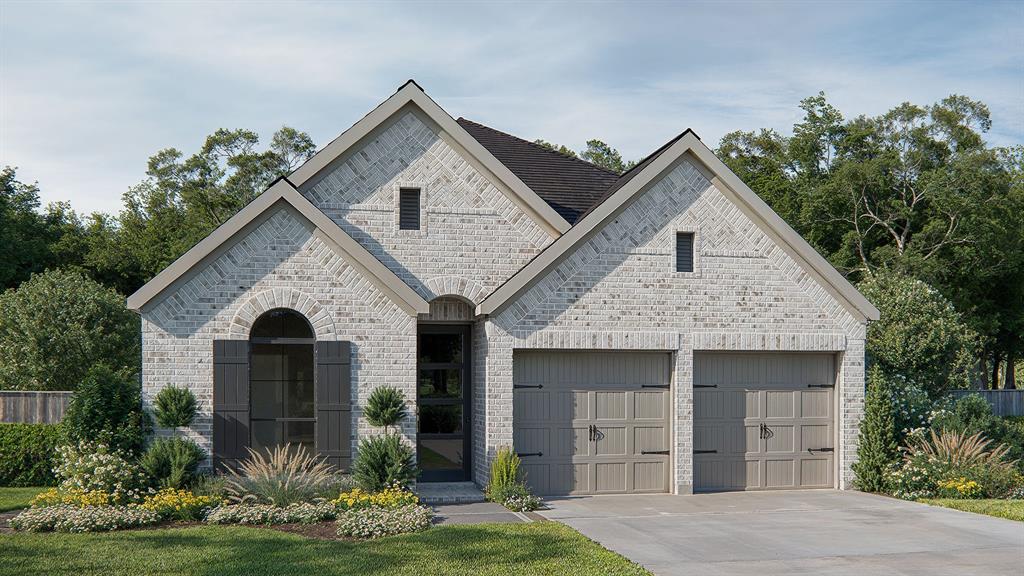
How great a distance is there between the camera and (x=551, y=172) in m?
20.8

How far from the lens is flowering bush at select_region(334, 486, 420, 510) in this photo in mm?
13852

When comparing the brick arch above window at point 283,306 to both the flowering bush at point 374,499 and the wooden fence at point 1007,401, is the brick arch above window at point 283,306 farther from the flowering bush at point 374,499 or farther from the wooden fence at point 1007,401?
the wooden fence at point 1007,401

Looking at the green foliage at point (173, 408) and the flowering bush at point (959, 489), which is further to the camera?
the flowering bush at point (959, 489)

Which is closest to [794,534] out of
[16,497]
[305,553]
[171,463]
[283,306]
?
[305,553]

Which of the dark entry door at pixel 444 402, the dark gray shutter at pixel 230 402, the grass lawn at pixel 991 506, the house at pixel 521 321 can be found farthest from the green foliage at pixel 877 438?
the dark gray shutter at pixel 230 402

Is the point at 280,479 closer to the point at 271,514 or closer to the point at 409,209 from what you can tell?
the point at 271,514

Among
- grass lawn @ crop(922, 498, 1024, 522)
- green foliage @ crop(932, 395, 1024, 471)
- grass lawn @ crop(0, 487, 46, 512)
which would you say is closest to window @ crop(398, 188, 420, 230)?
grass lawn @ crop(0, 487, 46, 512)

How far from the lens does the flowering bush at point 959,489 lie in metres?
16.3

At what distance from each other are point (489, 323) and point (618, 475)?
364 centimetres

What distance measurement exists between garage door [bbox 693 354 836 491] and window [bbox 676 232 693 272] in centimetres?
167

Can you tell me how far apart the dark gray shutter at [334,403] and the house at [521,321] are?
3 cm

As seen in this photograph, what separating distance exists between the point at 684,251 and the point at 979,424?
6.62 m

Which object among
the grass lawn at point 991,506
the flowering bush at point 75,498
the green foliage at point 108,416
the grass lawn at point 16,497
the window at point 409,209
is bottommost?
the grass lawn at point 16,497

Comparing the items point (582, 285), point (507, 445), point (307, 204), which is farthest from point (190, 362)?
point (582, 285)
